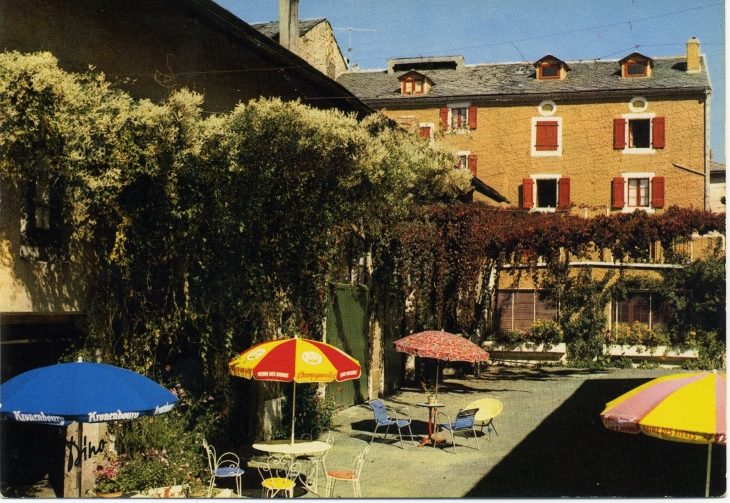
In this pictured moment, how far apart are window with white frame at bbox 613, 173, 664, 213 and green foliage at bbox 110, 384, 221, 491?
25.6 metres

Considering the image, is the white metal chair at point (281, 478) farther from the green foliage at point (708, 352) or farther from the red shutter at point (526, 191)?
the red shutter at point (526, 191)

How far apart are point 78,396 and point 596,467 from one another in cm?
802

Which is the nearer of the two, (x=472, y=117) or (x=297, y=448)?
(x=297, y=448)

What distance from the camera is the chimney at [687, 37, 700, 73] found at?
110 ft

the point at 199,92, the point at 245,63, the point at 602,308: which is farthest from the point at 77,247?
the point at 602,308

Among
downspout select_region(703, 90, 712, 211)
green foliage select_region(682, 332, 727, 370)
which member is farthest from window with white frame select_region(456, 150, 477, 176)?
green foliage select_region(682, 332, 727, 370)

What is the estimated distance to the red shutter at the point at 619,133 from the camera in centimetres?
3344

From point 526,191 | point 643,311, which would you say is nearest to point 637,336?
point 643,311

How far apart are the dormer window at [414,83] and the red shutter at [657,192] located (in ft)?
33.0

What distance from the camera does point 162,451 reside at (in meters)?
10.1

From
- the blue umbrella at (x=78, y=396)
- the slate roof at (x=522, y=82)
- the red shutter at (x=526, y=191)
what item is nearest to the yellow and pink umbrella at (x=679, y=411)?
the blue umbrella at (x=78, y=396)

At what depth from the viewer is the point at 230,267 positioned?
11.5 metres

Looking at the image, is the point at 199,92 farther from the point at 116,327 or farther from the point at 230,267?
the point at 116,327

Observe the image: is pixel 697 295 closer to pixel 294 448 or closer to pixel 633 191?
pixel 633 191
